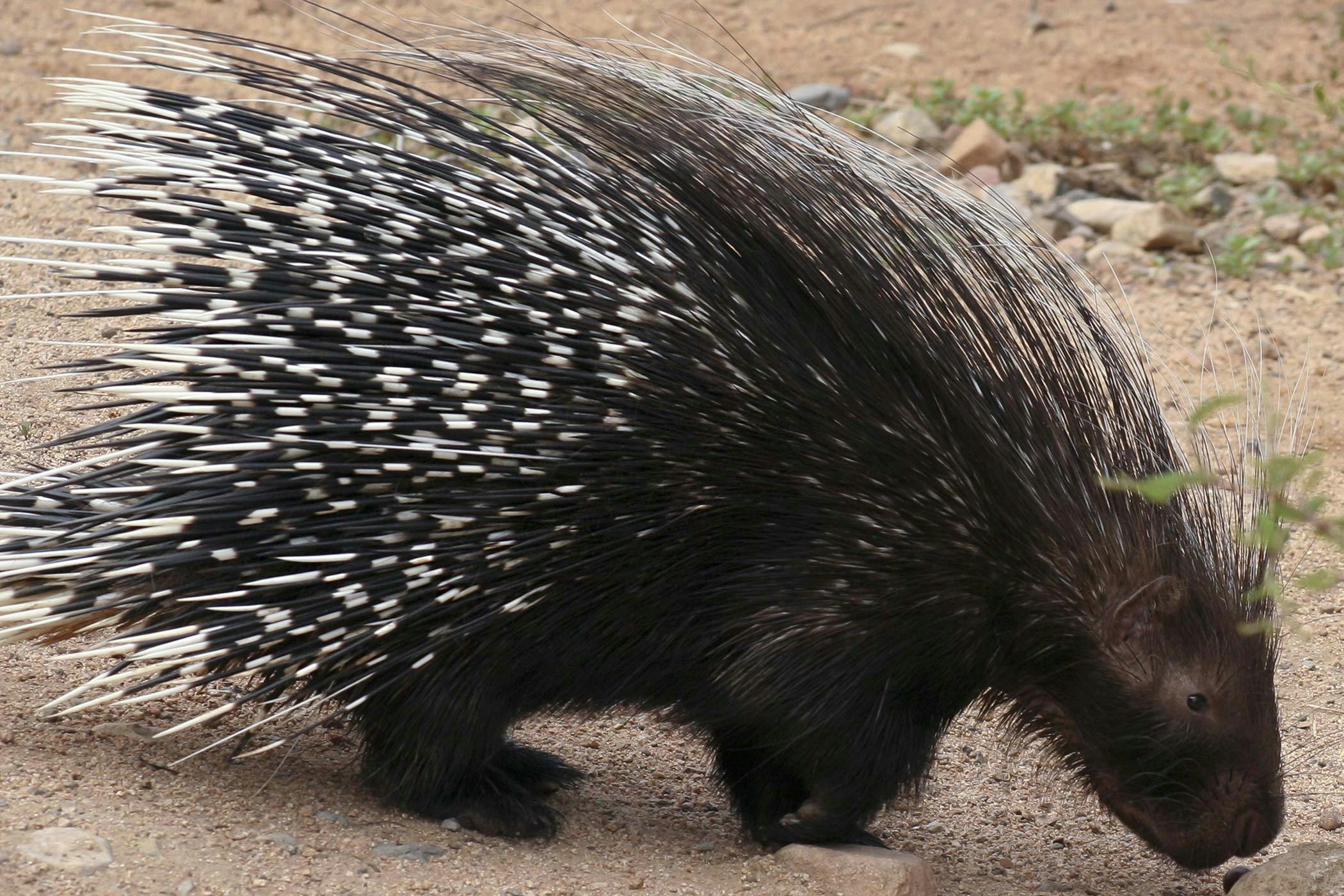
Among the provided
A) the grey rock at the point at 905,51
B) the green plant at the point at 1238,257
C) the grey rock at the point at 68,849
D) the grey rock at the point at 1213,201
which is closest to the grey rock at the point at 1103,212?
the grey rock at the point at 1213,201

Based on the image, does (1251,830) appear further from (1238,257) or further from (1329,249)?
(1329,249)

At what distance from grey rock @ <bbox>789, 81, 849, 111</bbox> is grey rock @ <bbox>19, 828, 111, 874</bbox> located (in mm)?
5726

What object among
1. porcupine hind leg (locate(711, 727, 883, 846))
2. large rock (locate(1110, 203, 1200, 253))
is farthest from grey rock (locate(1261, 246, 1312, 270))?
porcupine hind leg (locate(711, 727, 883, 846))

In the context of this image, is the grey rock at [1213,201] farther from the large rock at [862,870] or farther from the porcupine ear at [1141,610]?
the large rock at [862,870]

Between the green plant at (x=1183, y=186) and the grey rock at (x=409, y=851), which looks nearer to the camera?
the grey rock at (x=409, y=851)

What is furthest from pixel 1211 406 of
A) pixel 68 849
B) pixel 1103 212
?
pixel 1103 212

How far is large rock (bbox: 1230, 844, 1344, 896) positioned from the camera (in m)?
2.72

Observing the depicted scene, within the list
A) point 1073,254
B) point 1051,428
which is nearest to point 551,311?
point 1051,428

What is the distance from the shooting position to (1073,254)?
20.6ft

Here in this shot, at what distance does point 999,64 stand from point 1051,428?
603 cm

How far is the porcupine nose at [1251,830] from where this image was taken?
9.11ft

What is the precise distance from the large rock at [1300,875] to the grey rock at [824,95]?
5.26m

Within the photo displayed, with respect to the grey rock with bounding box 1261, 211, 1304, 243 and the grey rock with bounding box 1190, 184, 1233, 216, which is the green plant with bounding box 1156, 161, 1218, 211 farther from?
the grey rock with bounding box 1261, 211, 1304, 243

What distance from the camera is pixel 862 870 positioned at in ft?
9.25
